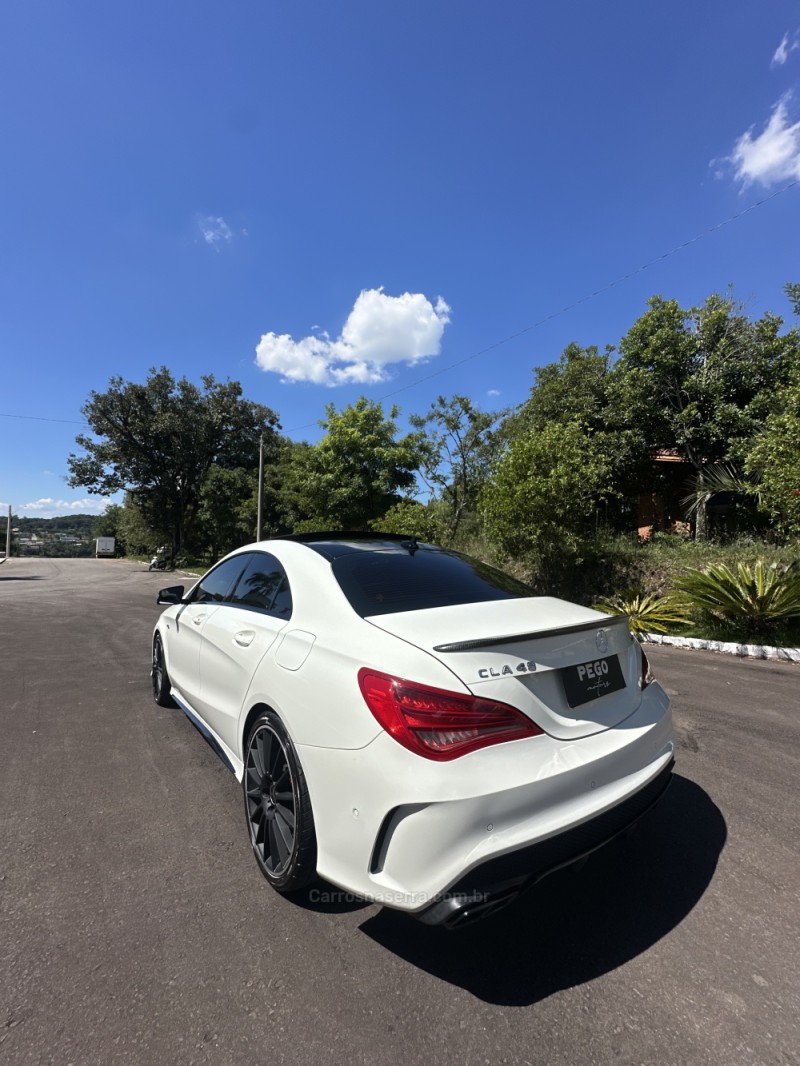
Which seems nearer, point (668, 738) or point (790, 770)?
point (668, 738)

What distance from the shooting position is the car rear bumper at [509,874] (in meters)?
1.67

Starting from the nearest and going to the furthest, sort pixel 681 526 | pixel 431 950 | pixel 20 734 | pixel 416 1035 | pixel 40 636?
1. pixel 416 1035
2. pixel 431 950
3. pixel 20 734
4. pixel 40 636
5. pixel 681 526

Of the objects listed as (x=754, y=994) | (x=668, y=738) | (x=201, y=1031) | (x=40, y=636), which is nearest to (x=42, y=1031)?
(x=201, y=1031)

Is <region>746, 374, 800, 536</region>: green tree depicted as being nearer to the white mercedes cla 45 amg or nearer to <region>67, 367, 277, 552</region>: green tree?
the white mercedes cla 45 amg

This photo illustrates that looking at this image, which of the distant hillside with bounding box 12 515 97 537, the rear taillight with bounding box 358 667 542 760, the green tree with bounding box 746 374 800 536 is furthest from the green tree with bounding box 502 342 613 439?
the distant hillside with bounding box 12 515 97 537

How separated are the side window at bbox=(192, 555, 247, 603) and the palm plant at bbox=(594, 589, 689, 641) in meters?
6.55

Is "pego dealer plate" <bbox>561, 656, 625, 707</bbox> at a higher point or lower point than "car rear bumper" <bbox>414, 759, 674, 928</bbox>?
higher

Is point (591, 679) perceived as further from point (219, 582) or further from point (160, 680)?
point (160, 680)

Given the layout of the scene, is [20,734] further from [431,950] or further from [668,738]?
[668,738]

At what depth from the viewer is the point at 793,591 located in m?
7.28

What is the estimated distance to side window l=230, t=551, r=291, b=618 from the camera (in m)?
2.83

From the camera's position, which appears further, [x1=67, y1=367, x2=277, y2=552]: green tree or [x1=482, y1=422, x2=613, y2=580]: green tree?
[x1=67, y1=367, x2=277, y2=552]: green tree

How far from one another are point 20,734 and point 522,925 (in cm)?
407

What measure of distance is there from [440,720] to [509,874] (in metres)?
0.53
